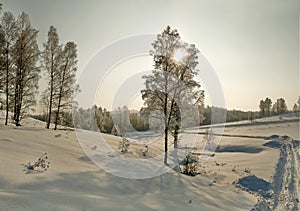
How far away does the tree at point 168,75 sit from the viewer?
1916 cm

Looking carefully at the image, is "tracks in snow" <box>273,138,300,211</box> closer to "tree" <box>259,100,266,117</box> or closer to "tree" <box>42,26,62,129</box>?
"tree" <box>42,26,62,129</box>

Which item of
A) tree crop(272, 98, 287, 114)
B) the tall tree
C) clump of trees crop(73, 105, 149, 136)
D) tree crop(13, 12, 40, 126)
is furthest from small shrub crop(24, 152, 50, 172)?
tree crop(272, 98, 287, 114)

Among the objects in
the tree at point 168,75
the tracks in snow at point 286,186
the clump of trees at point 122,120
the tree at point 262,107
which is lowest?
the tracks in snow at point 286,186

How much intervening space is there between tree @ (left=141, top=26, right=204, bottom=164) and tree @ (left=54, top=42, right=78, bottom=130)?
11.2m

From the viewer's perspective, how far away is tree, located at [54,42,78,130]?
90.6 feet

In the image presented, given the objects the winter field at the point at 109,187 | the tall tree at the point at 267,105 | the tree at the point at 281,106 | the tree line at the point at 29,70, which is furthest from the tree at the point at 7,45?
the tree at the point at 281,106

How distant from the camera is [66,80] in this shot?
28.0 m

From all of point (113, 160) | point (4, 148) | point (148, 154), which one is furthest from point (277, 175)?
point (4, 148)

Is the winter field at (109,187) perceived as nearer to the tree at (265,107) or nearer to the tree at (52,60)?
the tree at (52,60)

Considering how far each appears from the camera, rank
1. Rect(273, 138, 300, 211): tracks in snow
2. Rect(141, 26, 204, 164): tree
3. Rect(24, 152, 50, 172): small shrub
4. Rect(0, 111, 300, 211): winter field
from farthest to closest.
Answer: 1. Rect(141, 26, 204, 164): tree
2. Rect(273, 138, 300, 211): tracks in snow
3. Rect(24, 152, 50, 172): small shrub
4. Rect(0, 111, 300, 211): winter field

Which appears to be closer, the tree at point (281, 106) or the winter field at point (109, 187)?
the winter field at point (109, 187)

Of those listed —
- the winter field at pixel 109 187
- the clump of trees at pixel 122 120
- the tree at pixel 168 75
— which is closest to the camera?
the winter field at pixel 109 187

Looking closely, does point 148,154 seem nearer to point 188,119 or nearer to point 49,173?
point 188,119

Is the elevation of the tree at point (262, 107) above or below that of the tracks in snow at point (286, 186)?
above
